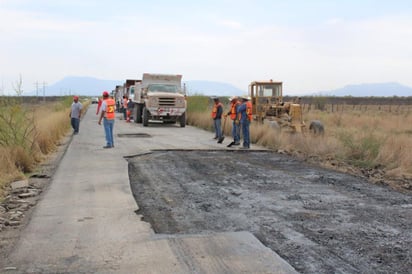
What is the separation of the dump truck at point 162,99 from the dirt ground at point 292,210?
15.7 m

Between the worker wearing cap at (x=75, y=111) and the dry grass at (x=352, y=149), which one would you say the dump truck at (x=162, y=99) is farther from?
the dry grass at (x=352, y=149)

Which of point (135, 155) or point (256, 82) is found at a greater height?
point (256, 82)

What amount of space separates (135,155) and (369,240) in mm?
9175

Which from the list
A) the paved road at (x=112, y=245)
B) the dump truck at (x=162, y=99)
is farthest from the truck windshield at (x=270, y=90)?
the paved road at (x=112, y=245)

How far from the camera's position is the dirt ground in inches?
221

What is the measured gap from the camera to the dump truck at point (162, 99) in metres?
28.3

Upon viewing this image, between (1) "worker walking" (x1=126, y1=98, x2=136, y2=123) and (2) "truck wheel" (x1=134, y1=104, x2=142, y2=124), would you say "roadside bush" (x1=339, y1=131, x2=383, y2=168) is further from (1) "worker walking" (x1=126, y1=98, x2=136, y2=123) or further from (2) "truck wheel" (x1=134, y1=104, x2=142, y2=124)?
(1) "worker walking" (x1=126, y1=98, x2=136, y2=123)

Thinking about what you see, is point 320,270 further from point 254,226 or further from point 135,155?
point 135,155

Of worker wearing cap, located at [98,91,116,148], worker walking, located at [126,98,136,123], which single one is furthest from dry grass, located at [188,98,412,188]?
worker walking, located at [126,98,136,123]

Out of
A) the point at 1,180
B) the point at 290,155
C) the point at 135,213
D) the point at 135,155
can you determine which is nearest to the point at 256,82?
the point at 290,155

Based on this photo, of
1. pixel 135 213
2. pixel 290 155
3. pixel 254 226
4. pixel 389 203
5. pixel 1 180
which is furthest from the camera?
pixel 290 155

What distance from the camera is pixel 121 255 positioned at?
555 cm

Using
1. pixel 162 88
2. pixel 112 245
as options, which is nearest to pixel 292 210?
pixel 112 245

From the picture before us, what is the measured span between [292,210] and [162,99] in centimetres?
2120
